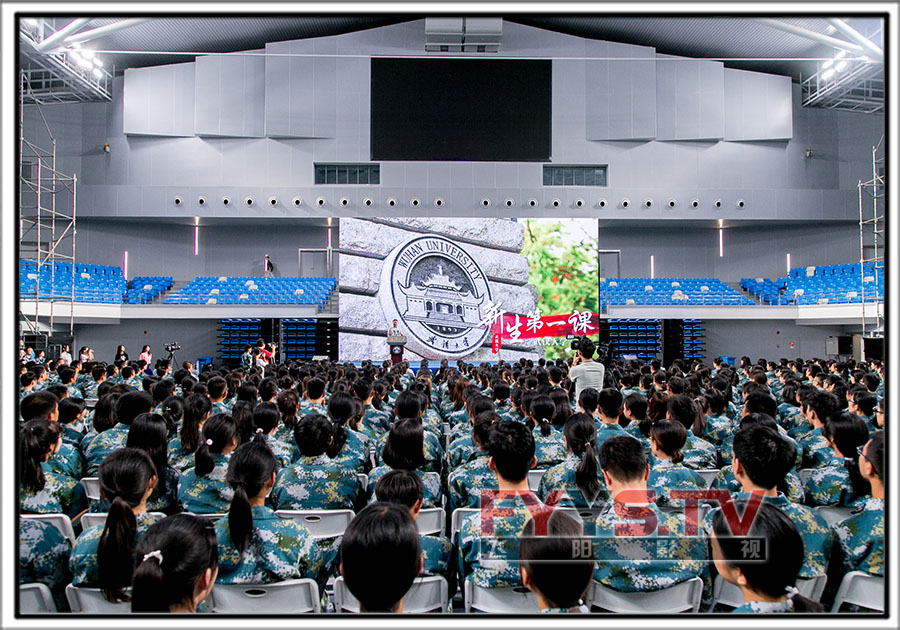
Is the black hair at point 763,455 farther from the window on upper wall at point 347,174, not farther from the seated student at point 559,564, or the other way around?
Answer: the window on upper wall at point 347,174

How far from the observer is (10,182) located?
4.51 feet

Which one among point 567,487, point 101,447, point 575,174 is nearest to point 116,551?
point 567,487

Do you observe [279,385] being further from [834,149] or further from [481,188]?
[834,149]

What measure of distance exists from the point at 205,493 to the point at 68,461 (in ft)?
4.17

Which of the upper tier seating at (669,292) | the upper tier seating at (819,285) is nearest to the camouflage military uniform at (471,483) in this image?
the upper tier seating at (669,292)

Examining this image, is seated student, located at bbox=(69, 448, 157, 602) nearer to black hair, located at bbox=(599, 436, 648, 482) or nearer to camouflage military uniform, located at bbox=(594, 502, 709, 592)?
camouflage military uniform, located at bbox=(594, 502, 709, 592)

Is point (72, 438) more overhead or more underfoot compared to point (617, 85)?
more underfoot

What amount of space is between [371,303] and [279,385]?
413 inches

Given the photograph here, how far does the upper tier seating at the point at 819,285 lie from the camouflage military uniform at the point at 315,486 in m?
18.0

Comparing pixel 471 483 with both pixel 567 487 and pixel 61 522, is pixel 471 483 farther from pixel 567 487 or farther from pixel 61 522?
pixel 61 522

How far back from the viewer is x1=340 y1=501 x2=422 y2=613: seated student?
5.49ft

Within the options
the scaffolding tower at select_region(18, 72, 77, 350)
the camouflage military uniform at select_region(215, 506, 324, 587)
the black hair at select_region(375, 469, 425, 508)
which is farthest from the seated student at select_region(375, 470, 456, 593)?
the scaffolding tower at select_region(18, 72, 77, 350)

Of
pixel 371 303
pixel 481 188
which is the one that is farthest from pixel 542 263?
pixel 371 303

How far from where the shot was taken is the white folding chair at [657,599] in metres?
2.30
